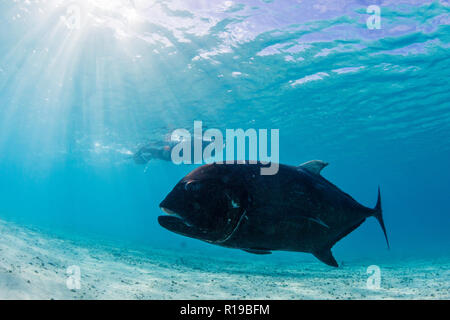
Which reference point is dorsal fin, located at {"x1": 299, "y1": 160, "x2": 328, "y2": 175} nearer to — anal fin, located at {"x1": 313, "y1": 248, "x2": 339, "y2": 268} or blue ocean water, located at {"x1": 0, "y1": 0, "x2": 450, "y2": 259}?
anal fin, located at {"x1": 313, "y1": 248, "x2": 339, "y2": 268}

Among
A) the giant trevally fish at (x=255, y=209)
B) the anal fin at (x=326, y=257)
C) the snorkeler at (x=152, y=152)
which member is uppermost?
the snorkeler at (x=152, y=152)

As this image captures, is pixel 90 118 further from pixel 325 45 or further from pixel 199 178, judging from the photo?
pixel 199 178

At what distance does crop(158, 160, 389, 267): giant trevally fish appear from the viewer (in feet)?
6.98

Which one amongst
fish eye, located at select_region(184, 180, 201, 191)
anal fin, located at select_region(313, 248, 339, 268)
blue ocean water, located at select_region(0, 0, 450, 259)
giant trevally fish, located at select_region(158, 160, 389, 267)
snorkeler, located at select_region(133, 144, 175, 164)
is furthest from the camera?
snorkeler, located at select_region(133, 144, 175, 164)

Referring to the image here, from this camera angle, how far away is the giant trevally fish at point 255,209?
2129 mm

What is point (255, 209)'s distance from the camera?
2301 millimetres

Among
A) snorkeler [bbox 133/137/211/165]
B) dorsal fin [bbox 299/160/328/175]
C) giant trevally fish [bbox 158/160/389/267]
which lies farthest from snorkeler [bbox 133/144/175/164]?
giant trevally fish [bbox 158/160/389/267]

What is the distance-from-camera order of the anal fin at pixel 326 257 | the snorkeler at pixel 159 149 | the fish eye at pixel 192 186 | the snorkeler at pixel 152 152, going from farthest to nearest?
1. the snorkeler at pixel 152 152
2. the snorkeler at pixel 159 149
3. the anal fin at pixel 326 257
4. the fish eye at pixel 192 186

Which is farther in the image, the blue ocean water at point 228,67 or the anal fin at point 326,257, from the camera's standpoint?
the blue ocean water at point 228,67

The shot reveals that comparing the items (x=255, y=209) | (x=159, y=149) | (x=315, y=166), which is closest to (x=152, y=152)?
(x=159, y=149)

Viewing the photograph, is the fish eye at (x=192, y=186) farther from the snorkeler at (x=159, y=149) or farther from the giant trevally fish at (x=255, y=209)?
the snorkeler at (x=159, y=149)

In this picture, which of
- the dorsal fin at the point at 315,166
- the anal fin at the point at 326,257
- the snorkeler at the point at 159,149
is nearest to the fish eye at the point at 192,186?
the dorsal fin at the point at 315,166
